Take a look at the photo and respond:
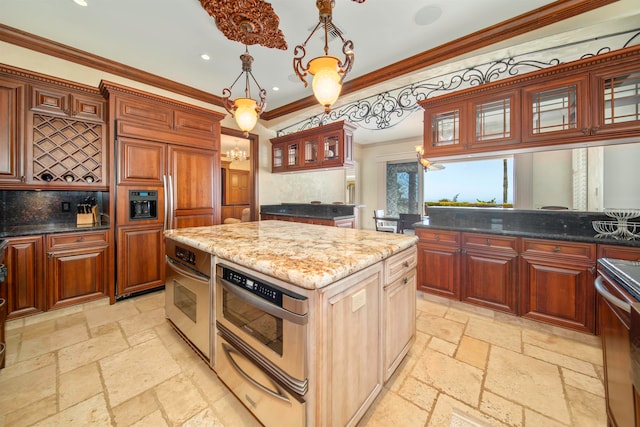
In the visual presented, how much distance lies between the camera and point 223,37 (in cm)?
266

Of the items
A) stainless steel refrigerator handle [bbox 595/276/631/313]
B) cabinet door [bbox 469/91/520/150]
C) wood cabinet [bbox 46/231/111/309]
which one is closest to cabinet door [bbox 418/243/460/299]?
cabinet door [bbox 469/91/520/150]

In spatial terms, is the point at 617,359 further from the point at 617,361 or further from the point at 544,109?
the point at 544,109

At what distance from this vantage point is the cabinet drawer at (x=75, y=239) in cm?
242

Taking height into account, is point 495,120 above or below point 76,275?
above

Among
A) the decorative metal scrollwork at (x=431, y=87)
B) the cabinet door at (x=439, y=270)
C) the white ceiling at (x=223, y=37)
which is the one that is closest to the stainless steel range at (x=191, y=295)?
the decorative metal scrollwork at (x=431, y=87)

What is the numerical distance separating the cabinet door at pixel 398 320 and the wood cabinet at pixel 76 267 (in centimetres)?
309

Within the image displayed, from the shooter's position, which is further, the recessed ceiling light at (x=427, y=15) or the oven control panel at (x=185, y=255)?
the recessed ceiling light at (x=427, y=15)

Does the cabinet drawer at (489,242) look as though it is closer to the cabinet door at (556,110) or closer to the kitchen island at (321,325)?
the cabinet door at (556,110)

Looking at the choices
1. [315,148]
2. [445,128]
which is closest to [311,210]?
[315,148]

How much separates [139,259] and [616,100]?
5.02m

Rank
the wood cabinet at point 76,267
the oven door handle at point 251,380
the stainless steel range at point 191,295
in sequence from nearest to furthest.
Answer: the oven door handle at point 251,380, the stainless steel range at point 191,295, the wood cabinet at point 76,267

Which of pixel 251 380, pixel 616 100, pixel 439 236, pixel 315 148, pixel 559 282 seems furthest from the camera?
pixel 315 148

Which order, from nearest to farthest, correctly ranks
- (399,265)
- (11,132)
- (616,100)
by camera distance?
1. (399,265)
2. (616,100)
3. (11,132)

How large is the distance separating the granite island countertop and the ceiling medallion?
1.98 metres
